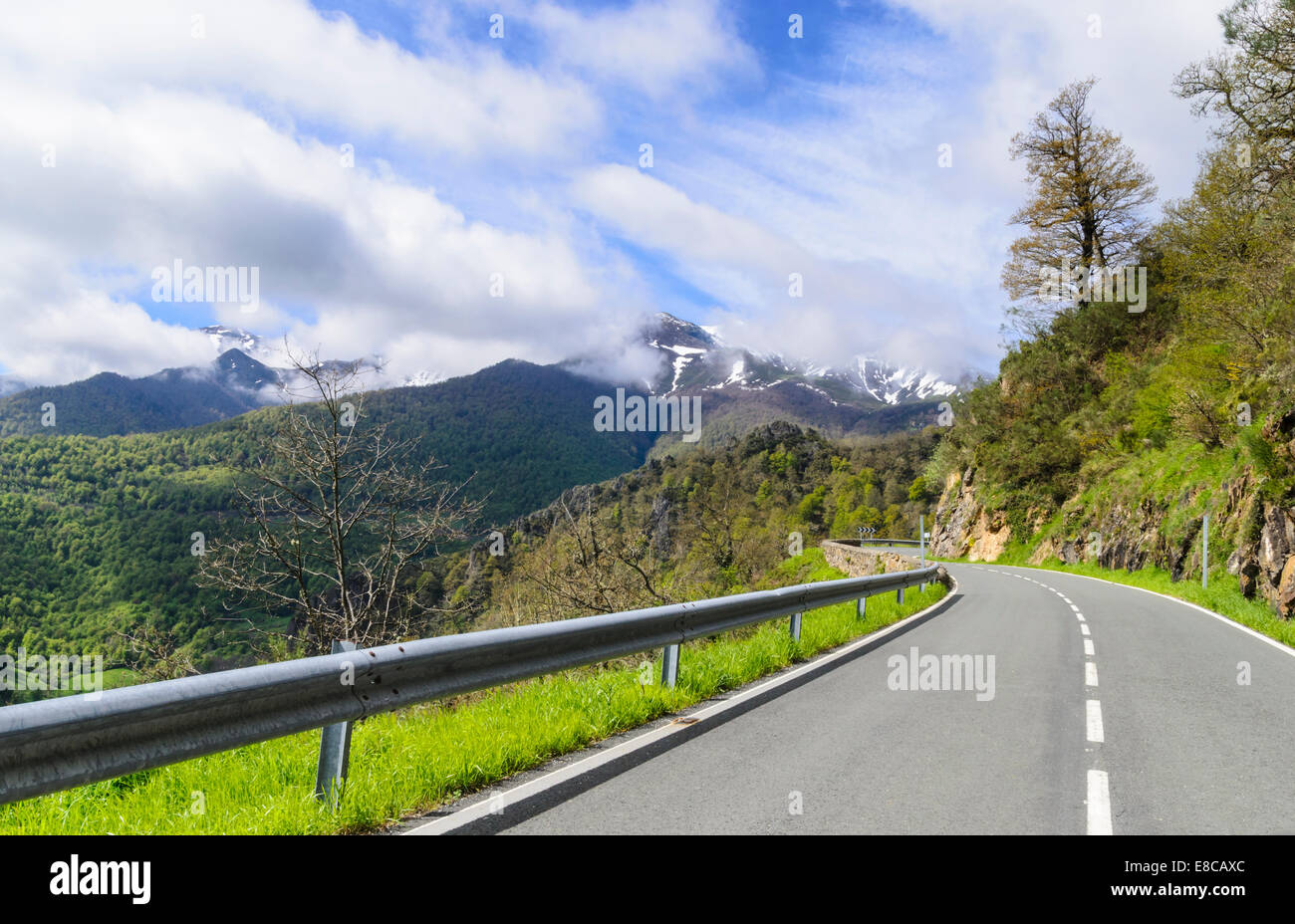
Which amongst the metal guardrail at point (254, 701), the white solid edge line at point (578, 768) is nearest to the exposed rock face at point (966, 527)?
the white solid edge line at point (578, 768)

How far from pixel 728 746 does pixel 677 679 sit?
1860mm

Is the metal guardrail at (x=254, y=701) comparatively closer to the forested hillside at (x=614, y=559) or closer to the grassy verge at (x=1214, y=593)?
the forested hillside at (x=614, y=559)

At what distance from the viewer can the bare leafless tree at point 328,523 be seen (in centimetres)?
1073

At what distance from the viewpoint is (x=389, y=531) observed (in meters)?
11.5

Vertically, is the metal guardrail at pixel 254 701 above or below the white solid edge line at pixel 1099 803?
above

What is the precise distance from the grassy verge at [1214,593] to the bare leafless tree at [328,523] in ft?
42.4

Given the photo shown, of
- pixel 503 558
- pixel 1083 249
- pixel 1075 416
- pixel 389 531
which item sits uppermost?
pixel 1083 249

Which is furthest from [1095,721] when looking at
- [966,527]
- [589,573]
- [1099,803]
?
[966,527]

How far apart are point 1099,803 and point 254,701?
427 centimetres

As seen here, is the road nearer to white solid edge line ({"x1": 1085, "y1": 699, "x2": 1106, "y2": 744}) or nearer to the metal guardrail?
white solid edge line ({"x1": 1085, "y1": 699, "x2": 1106, "y2": 744})

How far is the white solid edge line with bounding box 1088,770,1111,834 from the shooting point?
3842mm

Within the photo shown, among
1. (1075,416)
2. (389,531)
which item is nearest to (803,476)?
(1075,416)

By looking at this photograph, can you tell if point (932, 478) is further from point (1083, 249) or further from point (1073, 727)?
point (1073, 727)

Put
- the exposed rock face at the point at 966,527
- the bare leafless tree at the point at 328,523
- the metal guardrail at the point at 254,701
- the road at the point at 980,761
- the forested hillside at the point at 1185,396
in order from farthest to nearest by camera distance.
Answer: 1. the exposed rock face at the point at 966,527
2. the forested hillside at the point at 1185,396
3. the bare leafless tree at the point at 328,523
4. the road at the point at 980,761
5. the metal guardrail at the point at 254,701
